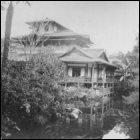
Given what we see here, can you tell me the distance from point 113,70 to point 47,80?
26659 mm

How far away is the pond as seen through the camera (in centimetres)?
1314

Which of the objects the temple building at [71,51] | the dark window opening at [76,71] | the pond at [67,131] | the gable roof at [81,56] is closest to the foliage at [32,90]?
the pond at [67,131]

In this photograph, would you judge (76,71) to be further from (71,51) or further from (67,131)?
(67,131)

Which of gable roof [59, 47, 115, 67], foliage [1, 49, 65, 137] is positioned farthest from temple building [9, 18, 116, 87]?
foliage [1, 49, 65, 137]

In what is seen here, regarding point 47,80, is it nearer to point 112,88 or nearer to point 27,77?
point 27,77

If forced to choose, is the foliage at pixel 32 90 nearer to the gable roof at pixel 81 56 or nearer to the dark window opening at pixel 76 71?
the gable roof at pixel 81 56

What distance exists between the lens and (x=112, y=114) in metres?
20.6

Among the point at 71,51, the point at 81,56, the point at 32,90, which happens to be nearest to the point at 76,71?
the point at 81,56

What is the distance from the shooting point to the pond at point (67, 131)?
1314 centimetres

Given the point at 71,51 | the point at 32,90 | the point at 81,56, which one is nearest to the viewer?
the point at 32,90

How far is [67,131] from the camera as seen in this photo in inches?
569

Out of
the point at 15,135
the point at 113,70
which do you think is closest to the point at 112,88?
the point at 113,70

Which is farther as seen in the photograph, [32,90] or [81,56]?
[81,56]

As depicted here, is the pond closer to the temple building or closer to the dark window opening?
the temple building
